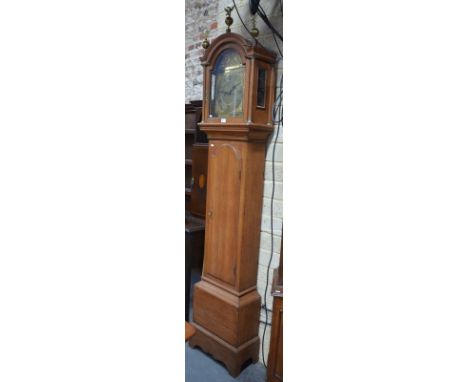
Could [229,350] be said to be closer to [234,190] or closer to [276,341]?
[276,341]

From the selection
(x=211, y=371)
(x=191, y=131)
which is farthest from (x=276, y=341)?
(x=191, y=131)

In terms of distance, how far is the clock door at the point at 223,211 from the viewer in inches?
64.0

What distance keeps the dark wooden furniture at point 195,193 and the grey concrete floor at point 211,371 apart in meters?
0.28

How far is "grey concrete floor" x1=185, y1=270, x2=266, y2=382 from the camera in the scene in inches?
65.1

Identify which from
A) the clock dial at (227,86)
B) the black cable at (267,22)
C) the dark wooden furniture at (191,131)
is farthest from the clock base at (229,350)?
the black cable at (267,22)

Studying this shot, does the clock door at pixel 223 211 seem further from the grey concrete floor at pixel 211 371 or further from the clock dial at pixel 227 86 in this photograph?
the grey concrete floor at pixel 211 371

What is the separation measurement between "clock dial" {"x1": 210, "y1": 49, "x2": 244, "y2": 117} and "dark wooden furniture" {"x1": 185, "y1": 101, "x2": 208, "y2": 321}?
0.41 meters

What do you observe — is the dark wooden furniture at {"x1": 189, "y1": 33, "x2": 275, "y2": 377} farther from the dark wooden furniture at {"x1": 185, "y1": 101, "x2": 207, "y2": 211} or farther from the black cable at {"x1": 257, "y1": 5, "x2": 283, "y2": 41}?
the dark wooden furniture at {"x1": 185, "y1": 101, "x2": 207, "y2": 211}

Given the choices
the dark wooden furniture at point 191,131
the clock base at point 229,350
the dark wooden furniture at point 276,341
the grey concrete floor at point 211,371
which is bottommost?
the grey concrete floor at point 211,371

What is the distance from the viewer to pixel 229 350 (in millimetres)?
1677

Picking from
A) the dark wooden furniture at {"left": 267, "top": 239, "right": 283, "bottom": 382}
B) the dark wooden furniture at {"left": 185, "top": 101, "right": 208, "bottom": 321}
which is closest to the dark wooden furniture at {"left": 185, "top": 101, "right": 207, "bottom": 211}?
the dark wooden furniture at {"left": 185, "top": 101, "right": 208, "bottom": 321}
